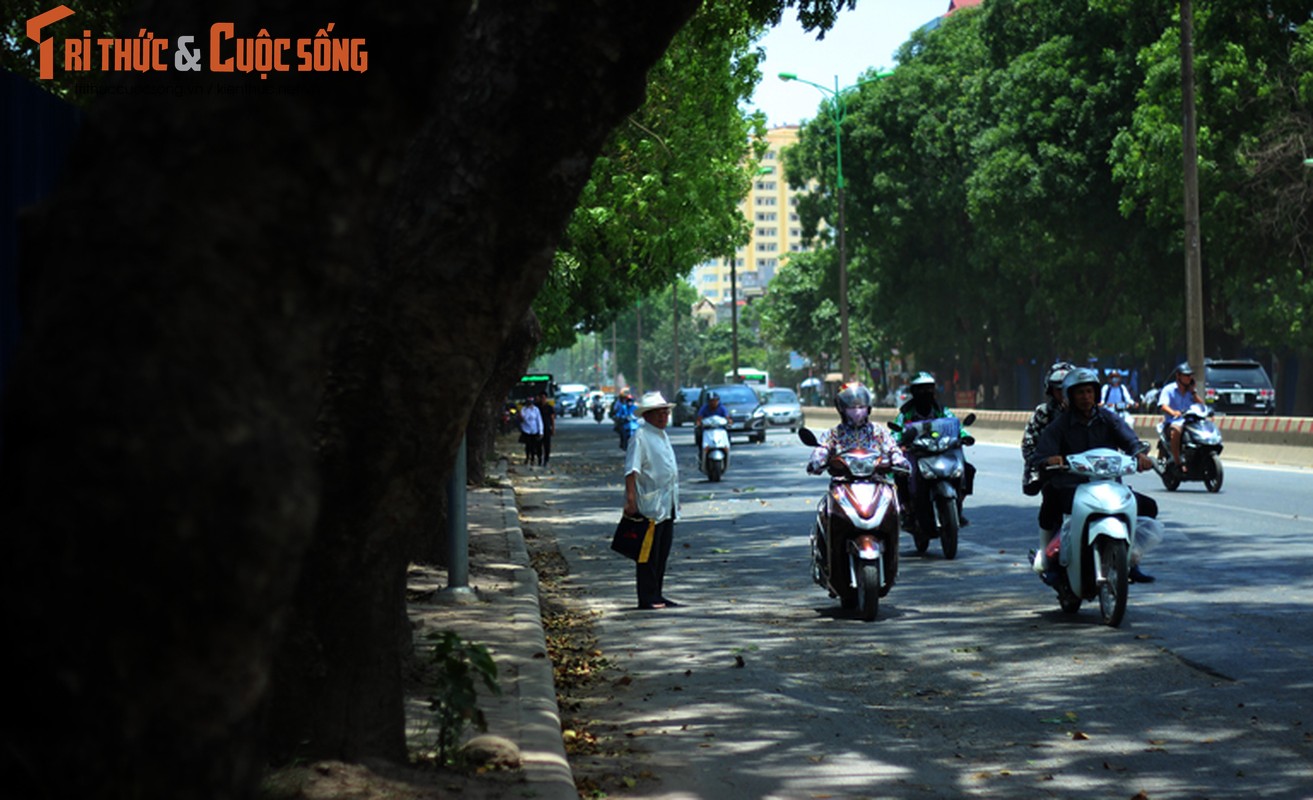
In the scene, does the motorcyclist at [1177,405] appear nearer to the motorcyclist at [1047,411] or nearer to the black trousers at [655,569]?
the motorcyclist at [1047,411]

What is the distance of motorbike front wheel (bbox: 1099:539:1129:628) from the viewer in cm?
1056

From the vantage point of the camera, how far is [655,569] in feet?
42.0

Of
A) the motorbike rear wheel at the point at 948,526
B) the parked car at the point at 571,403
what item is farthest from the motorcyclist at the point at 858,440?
the parked car at the point at 571,403

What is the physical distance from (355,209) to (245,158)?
0.26m

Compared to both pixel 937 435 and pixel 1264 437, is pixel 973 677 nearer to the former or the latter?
pixel 937 435

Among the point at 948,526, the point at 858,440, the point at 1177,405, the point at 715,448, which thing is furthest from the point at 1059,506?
the point at 715,448

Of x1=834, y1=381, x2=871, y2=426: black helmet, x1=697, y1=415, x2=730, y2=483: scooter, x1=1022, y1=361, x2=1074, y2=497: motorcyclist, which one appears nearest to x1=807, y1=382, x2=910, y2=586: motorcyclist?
x1=834, y1=381, x2=871, y2=426: black helmet

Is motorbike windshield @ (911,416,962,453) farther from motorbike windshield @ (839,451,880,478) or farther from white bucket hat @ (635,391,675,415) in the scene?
motorbike windshield @ (839,451,880,478)

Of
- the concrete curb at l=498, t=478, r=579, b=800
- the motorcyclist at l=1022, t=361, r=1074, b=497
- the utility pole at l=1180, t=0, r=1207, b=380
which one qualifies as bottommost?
the concrete curb at l=498, t=478, r=579, b=800

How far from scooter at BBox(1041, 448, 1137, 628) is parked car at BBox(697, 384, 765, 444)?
32.6 meters

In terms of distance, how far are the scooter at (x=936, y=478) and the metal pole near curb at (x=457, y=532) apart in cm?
495

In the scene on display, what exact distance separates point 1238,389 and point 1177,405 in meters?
20.2

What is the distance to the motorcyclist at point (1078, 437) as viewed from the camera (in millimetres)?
11125

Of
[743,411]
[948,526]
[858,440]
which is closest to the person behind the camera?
[858,440]
